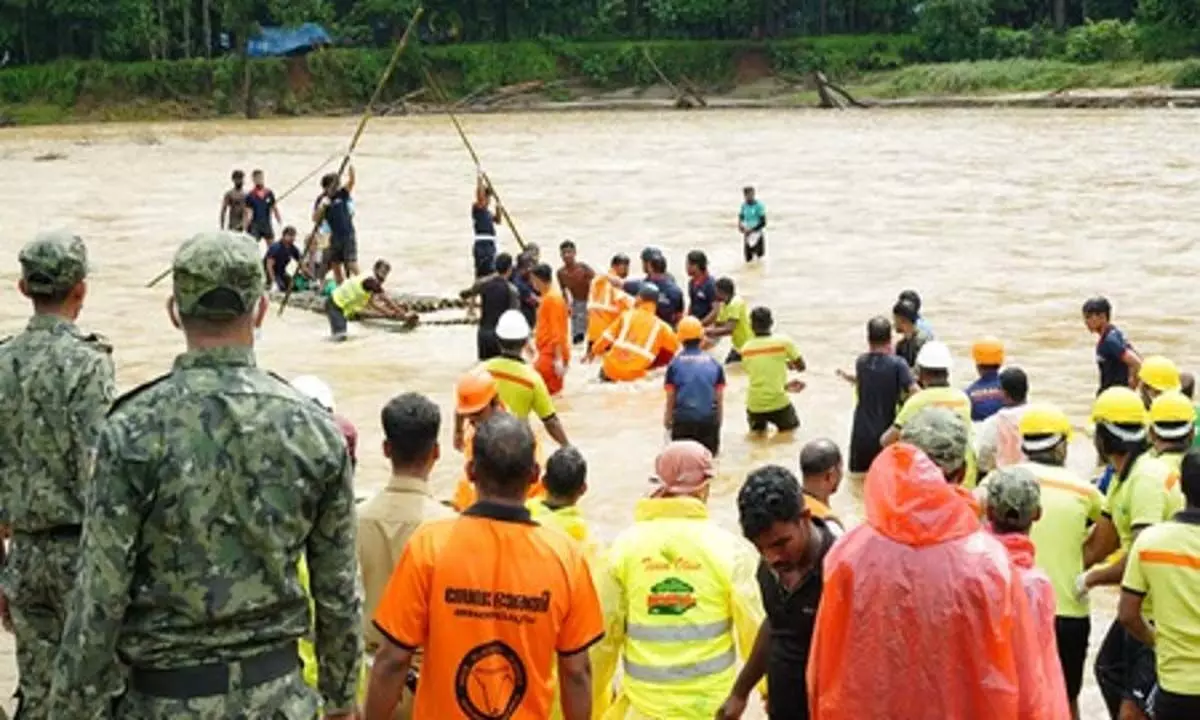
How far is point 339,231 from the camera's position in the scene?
64.6ft

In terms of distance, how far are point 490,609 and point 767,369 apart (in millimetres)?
8403

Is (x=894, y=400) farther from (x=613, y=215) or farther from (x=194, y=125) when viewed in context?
(x=194, y=125)

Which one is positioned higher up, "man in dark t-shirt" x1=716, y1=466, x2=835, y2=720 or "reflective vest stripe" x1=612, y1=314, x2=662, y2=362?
"man in dark t-shirt" x1=716, y1=466, x2=835, y2=720

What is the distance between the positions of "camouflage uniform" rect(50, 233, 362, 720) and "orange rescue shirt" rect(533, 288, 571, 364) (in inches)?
391

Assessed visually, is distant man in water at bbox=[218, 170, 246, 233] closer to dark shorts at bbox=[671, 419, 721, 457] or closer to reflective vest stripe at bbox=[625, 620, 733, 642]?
dark shorts at bbox=[671, 419, 721, 457]

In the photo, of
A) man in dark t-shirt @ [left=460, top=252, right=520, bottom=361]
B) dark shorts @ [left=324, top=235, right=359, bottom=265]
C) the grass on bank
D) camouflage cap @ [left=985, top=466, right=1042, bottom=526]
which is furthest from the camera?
the grass on bank

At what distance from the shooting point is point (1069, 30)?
68.1 metres

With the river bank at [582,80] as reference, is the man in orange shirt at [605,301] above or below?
below

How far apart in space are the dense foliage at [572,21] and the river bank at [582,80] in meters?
1.98

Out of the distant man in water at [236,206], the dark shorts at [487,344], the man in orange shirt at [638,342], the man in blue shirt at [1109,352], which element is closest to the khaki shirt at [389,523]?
the man in blue shirt at [1109,352]

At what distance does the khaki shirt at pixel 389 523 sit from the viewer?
4.93m

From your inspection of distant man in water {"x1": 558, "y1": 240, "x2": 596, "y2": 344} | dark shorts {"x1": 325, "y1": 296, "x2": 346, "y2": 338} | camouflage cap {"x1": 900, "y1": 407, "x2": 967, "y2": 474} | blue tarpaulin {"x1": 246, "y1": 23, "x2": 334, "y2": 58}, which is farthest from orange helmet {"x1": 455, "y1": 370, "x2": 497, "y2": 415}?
blue tarpaulin {"x1": 246, "y1": 23, "x2": 334, "y2": 58}

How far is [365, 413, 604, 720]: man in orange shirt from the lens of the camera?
4.18 meters

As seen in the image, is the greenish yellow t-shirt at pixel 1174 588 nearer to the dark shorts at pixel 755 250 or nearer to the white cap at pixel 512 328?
the white cap at pixel 512 328
